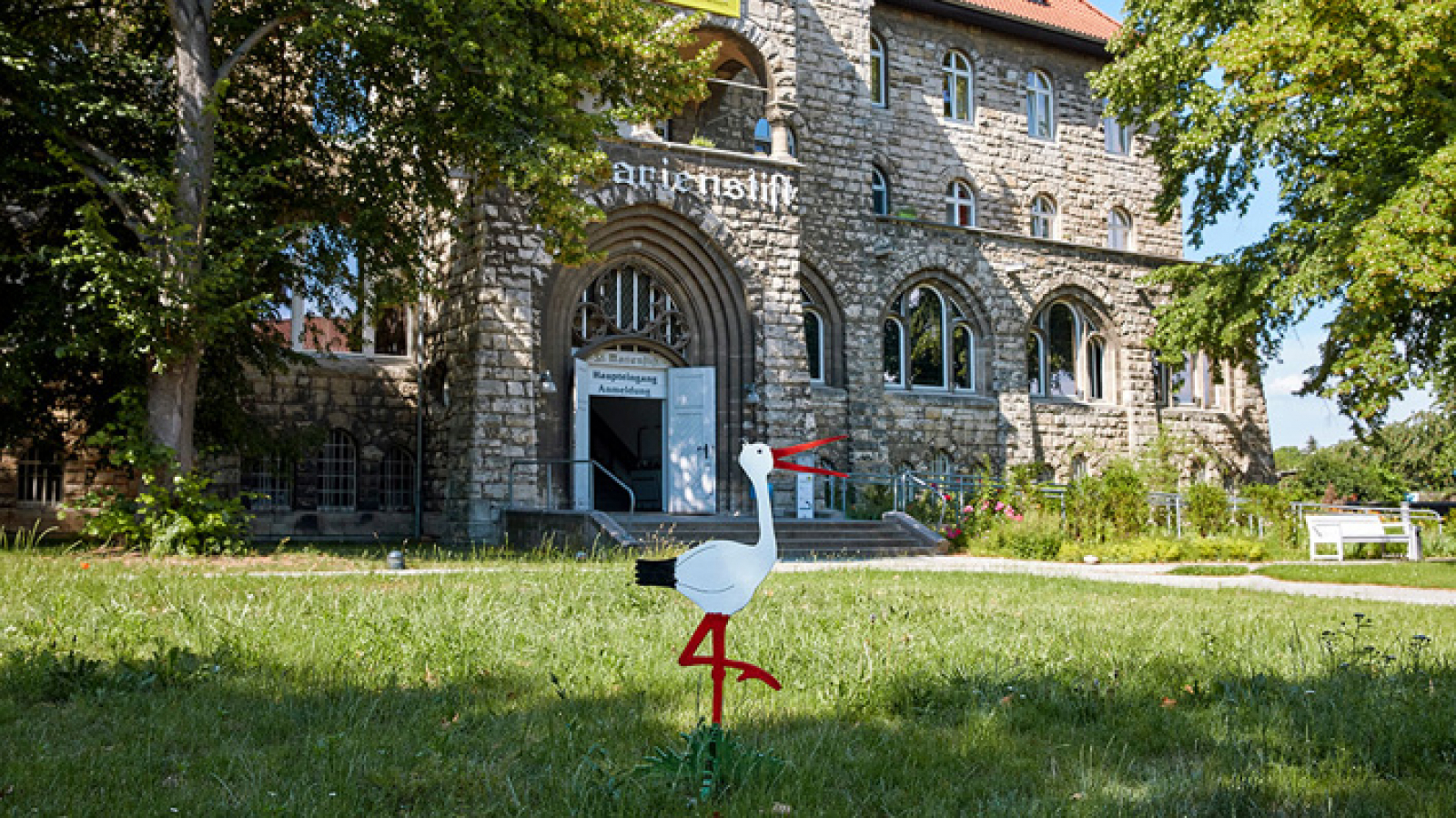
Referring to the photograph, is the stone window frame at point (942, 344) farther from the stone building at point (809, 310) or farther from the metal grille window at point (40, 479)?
the metal grille window at point (40, 479)

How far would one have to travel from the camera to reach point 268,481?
2014 cm

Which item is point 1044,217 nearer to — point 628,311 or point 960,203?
point 960,203

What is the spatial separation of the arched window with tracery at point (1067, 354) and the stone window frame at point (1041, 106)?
442 cm

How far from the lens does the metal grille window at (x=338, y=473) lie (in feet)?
67.7

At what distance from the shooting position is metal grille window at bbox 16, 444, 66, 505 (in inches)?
723

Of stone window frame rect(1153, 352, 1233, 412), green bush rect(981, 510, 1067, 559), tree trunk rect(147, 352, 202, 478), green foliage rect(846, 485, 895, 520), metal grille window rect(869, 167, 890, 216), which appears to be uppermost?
metal grille window rect(869, 167, 890, 216)

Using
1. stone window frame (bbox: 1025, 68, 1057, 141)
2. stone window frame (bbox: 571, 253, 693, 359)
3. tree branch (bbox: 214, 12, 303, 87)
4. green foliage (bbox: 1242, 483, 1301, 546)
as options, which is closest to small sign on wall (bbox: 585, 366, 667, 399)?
stone window frame (bbox: 571, 253, 693, 359)

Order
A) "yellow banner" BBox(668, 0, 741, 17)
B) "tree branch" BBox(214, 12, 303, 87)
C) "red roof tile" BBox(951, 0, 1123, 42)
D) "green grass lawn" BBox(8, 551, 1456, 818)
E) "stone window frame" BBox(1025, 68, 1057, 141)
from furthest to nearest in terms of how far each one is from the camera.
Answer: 1. "stone window frame" BBox(1025, 68, 1057, 141)
2. "red roof tile" BBox(951, 0, 1123, 42)
3. "yellow banner" BBox(668, 0, 741, 17)
4. "tree branch" BBox(214, 12, 303, 87)
5. "green grass lawn" BBox(8, 551, 1456, 818)

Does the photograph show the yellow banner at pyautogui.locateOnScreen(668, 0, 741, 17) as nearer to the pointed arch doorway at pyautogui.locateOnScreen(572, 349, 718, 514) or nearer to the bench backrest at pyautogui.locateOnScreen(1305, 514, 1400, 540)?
the pointed arch doorway at pyautogui.locateOnScreen(572, 349, 718, 514)

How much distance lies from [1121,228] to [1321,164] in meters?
9.14

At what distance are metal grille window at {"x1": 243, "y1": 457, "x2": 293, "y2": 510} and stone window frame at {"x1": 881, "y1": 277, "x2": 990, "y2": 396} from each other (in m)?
12.3

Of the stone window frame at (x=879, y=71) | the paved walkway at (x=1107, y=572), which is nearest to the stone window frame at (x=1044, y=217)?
the stone window frame at (x=879, y=71)

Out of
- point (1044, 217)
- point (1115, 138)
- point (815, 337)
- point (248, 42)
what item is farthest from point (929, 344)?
point (248, 42)

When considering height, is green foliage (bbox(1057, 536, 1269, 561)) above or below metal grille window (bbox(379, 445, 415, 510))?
below
